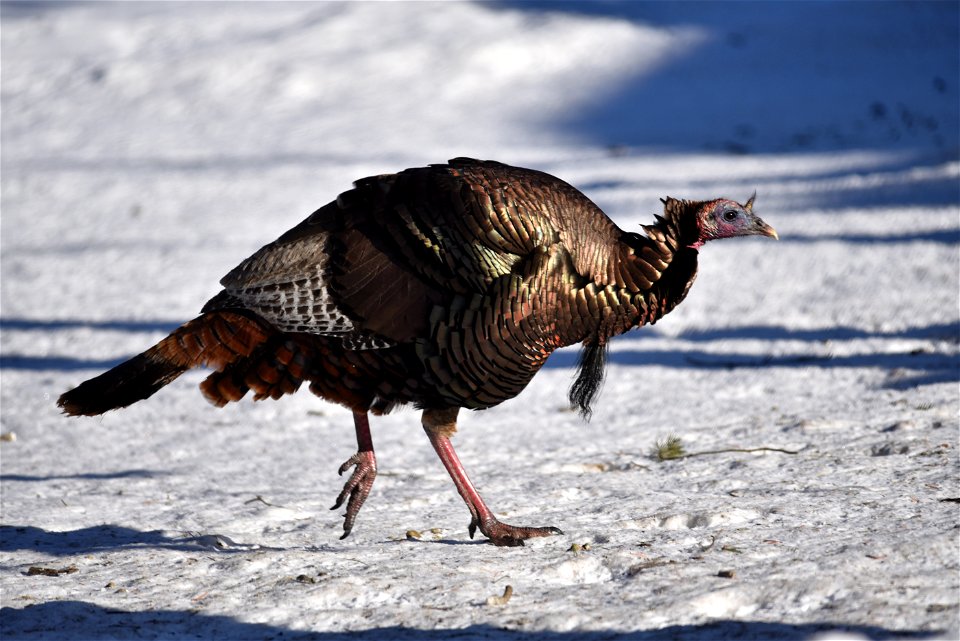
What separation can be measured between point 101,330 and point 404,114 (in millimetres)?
4403

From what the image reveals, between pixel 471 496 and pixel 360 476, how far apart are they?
0.40 meters

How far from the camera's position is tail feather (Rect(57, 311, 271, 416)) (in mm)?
3889

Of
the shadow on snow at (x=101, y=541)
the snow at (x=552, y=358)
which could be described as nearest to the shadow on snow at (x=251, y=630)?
the snow at (x=552, y=358)

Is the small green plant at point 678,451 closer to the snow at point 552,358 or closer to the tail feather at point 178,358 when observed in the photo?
the snow at point 552,358

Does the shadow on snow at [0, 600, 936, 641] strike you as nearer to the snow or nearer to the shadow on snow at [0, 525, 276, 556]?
the snow

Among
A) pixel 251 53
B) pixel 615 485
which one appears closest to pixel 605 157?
pixel 251 53

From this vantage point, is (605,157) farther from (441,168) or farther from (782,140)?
(441,168)

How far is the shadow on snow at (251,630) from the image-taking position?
9.25 ft

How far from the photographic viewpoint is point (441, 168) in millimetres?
3955

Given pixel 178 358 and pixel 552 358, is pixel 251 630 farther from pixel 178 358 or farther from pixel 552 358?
pixel 552 358

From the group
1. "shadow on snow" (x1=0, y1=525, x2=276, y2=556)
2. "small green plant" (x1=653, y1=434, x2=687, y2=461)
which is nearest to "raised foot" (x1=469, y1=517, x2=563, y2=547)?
"shadow on snow" (x1=0, y1=525, x2=276, y2=556)

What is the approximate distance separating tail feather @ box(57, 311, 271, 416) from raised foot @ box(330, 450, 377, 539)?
53 centimetres

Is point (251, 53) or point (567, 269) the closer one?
point (567, 269)

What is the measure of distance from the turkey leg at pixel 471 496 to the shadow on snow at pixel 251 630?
0.78m
